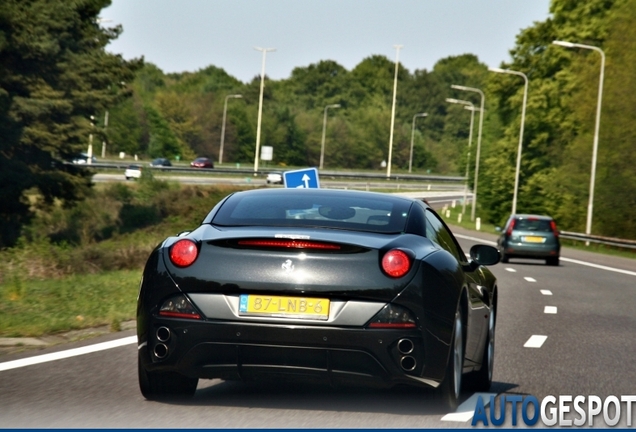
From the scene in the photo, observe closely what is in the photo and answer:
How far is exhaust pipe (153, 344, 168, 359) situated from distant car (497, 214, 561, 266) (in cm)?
2724

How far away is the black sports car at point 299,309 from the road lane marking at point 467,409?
10 centimetres

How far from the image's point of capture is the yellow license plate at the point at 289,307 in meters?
7.11

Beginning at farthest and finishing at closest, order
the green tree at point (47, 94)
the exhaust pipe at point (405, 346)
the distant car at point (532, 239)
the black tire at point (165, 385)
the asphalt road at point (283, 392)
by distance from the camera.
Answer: the green tree at point (47, 94), the distant car at point (532, 239), the black tire at point (165, 385), the exhaust pipe at point (405, 346), the asphalt road at point (283, 392)

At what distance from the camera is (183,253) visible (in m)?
7.43

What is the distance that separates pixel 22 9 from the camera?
151 ft

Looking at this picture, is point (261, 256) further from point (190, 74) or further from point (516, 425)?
point (190, 74)

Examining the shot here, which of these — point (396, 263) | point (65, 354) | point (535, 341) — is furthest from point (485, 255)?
point (535, 341)

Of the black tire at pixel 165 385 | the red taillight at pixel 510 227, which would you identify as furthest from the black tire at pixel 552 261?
the black tire at pixel 165 385

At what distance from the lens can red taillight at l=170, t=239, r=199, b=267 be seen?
24.2 feet

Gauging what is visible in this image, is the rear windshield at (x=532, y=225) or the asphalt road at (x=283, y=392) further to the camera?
the rear windshield at (x=532, y=225)

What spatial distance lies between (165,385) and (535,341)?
5.87 meters

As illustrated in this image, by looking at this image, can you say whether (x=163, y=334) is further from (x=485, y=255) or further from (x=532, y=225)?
(x=532, y=225)

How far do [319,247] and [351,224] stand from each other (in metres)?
0.61

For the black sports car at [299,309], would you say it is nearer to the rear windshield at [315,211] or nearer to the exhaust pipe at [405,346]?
the exhaust pipe at [405,346]
